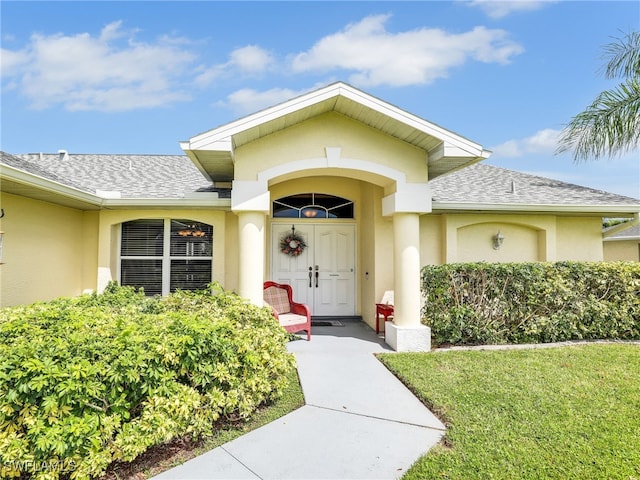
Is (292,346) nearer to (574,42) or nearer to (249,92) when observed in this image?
(249,92)

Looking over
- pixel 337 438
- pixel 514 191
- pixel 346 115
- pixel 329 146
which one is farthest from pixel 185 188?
pixel 514 191

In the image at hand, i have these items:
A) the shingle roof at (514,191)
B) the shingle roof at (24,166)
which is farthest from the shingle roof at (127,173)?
the shingle roof at (514,191)

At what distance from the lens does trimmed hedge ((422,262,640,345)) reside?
7.06 metres

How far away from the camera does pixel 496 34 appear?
341 inches

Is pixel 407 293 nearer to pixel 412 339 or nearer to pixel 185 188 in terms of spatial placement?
pixel 412 339

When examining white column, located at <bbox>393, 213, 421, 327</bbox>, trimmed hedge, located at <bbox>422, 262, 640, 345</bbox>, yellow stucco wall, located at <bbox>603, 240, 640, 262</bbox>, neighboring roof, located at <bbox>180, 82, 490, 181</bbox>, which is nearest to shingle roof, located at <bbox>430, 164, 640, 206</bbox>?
white column, located at <bbox>393, 213, 421, 327</bbox>

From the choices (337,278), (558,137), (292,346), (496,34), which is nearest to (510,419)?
(292,346)

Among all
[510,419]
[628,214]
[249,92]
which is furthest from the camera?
[249,92]

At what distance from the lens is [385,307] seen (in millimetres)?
7852

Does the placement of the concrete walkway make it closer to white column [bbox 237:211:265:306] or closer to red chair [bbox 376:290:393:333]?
white column [bbox 237:211:265:306]

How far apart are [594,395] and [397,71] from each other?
8.09 metres

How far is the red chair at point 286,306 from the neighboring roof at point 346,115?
2.99m

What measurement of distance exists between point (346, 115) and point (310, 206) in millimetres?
3562

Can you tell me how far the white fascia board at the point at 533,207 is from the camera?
842cm
